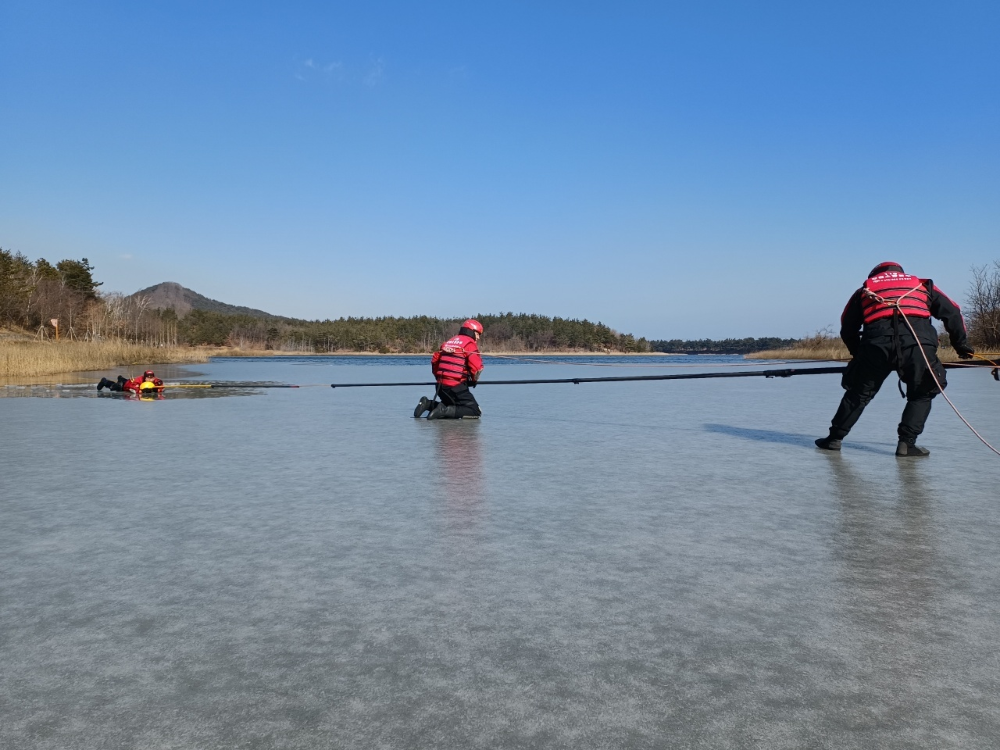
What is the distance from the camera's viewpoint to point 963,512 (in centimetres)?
474

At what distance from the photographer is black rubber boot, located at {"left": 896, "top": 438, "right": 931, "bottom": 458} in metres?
7.22

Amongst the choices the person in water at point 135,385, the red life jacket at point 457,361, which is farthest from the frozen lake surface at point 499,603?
the person in water at point 135,385

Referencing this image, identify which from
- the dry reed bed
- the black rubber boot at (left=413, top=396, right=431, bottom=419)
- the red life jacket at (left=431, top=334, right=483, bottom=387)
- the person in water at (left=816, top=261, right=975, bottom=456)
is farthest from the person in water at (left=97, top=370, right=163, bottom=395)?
the person in water at (left=816, top=261, right=975, bottom=456)

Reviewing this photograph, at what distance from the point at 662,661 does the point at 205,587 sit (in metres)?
1.98

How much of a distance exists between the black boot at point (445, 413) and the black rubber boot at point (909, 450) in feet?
20.2

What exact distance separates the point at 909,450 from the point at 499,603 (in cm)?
584

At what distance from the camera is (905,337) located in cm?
718

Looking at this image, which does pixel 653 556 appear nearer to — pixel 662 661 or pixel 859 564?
pixel 859 564

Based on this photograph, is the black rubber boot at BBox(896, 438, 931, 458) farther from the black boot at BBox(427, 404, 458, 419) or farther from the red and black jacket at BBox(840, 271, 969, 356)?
the black boot at BBox(427, 404, 458, 419)

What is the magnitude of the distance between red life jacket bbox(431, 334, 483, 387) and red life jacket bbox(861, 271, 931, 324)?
5306 mm

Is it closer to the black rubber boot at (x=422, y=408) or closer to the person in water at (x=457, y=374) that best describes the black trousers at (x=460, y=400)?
the person in water at (x=457, y=374)

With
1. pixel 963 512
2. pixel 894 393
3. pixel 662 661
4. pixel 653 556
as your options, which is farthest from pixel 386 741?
pixel 894 393

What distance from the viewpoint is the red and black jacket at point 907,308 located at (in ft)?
23.6

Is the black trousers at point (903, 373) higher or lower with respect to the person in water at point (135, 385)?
higher
